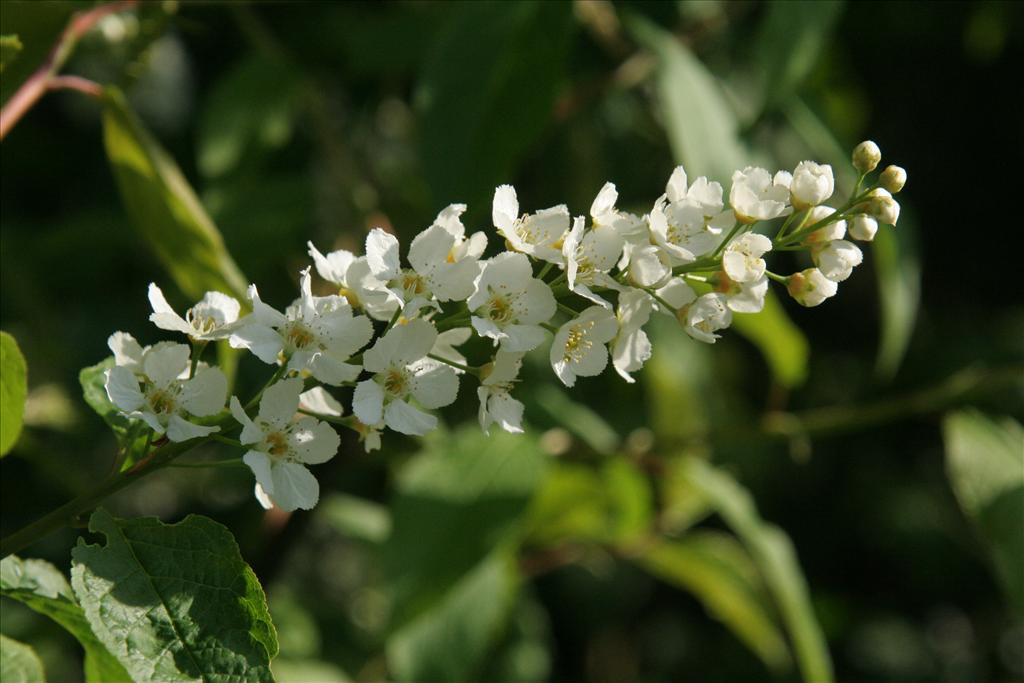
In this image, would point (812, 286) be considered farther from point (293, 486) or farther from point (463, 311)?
point (293, 486)

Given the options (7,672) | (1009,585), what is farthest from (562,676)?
(7,672)

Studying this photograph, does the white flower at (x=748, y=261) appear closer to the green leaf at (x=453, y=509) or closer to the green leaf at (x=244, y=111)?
the green leaf at (x=453, y=509)

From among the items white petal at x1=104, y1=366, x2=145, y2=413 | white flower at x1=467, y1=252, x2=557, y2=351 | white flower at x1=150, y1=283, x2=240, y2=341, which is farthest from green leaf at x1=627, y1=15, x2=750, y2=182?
white petal at x1=104, y1=366, x2=145, y2=413

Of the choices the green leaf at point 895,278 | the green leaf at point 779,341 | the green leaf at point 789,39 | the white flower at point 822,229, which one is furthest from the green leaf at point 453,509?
the white flower at point 822,229

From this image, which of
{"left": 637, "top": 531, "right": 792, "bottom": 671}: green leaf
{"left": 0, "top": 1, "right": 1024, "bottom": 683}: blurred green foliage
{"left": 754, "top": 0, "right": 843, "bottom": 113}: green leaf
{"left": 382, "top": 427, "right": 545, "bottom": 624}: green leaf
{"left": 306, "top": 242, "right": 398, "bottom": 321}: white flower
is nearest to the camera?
{"left": 306, "top": 242, "right": 398, "bottom": 321}: white flower

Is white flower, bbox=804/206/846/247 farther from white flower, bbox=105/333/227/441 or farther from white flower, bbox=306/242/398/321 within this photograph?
white flower, bbox=105/333/227/441
